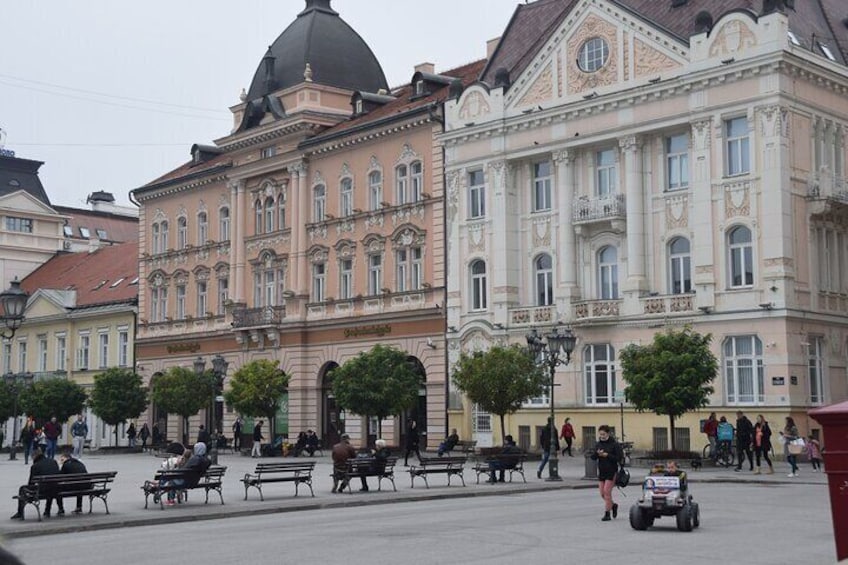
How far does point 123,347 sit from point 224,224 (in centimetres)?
1144

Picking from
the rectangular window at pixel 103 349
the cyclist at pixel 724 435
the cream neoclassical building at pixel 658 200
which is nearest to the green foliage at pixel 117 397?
the rectangular window at pixel 103 349

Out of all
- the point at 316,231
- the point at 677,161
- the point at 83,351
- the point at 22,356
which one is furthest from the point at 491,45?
the point at 22,356

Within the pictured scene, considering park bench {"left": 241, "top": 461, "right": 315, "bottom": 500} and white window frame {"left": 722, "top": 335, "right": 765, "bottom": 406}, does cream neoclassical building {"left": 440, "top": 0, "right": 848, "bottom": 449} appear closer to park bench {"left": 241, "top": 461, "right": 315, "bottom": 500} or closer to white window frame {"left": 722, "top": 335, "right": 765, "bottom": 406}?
white window frame {"left": 722, "top": 335, "right": 765, "bottom": 406}

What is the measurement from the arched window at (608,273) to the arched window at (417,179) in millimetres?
9074

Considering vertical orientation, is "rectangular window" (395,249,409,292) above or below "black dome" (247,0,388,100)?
below

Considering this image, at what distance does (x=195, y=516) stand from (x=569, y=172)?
26.0m

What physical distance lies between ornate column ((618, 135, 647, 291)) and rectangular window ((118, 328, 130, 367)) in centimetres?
3359

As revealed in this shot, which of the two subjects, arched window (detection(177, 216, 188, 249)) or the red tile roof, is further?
the red tile roof

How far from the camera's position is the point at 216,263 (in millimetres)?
60625

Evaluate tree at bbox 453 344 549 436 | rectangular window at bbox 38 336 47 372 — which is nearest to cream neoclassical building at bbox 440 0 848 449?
tree at bbox 453 344 549 436

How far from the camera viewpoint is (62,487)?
71.6ft

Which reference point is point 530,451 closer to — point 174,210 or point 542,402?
→ point 542,402

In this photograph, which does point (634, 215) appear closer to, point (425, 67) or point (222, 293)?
point (425, 67)

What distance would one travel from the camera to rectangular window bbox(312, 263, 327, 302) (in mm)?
54594
